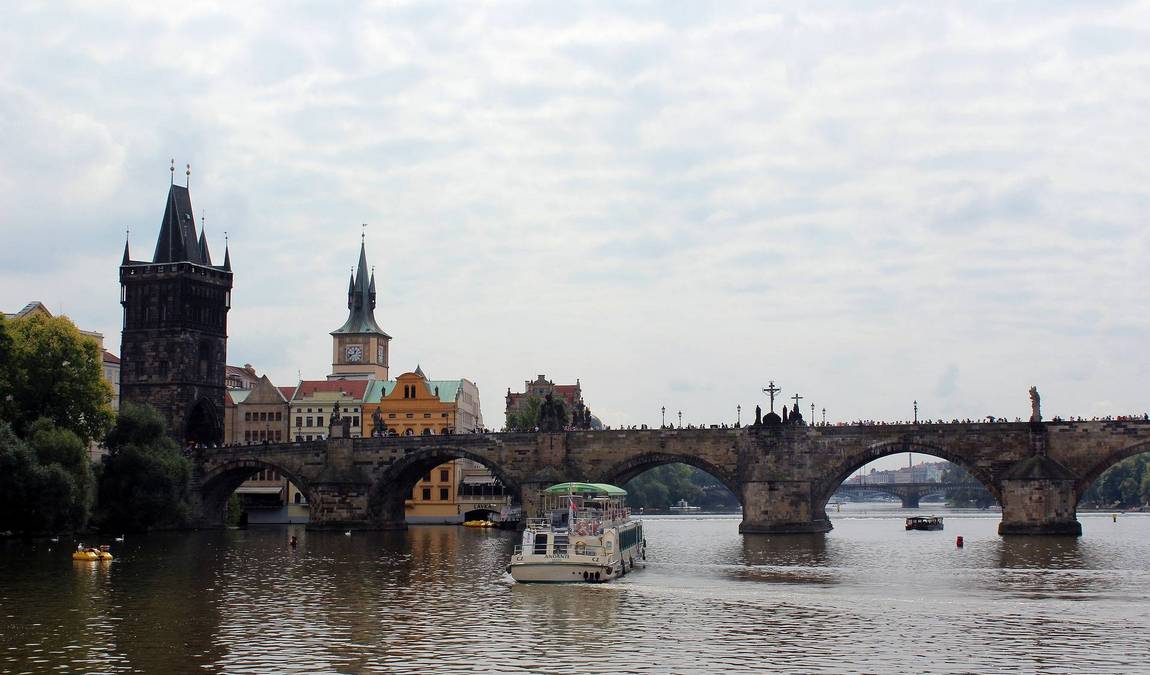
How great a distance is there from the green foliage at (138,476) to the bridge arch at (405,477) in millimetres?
14891

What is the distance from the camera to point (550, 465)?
96875 mm

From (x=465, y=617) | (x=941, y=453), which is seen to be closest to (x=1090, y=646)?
(x=465, y=617)

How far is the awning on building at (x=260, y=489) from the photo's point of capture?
132m

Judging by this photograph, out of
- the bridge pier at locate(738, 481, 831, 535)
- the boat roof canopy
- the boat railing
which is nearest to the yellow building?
the bridge pier at locate(738, 481, 831, 535)

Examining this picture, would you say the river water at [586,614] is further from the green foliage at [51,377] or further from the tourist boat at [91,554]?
the green foliage at [51,377]

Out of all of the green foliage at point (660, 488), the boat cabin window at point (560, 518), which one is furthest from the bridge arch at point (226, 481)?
the green foliage at point (660, 488)

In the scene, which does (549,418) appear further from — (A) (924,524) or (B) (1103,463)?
(B) (1103,463)

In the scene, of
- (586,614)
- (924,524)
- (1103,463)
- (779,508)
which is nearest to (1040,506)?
(1103,463)

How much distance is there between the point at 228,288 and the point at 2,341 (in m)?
40.4

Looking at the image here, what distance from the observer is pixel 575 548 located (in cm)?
5341

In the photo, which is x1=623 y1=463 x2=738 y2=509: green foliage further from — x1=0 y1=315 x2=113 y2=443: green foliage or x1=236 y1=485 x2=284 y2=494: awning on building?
x1=0 y1=315 x2=113 y2=443: green foliage

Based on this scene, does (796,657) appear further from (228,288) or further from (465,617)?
(228,288)

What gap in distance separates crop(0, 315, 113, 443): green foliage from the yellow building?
121ft

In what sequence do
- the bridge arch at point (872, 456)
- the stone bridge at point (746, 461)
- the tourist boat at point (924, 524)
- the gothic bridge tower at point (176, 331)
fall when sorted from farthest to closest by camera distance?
1. the gothic bridge tower at point (176, 331)
2. the tourist boat at point (924, 524)
3. the bridge arch at point (872, 456)
4. the stone bridge at point (746, 461)
